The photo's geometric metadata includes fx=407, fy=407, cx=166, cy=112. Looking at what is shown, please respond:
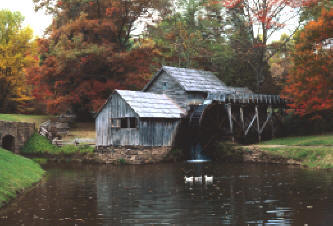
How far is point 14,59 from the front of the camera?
41.4 m

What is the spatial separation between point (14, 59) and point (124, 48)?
36.9 ft

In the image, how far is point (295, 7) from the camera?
111 feet

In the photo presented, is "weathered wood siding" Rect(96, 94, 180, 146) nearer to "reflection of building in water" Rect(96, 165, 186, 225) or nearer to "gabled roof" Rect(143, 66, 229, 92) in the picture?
A: "gabled roof" Rect(143, 66, 229, 92)

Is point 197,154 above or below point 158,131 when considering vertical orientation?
below

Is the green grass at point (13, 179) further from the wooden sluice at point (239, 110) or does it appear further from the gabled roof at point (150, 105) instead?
the wooden sluice at point (239, 110)

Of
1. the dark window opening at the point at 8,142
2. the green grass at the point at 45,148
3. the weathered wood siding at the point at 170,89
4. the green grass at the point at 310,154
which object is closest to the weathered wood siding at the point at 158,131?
the weathered wood siding at the point at 170,89

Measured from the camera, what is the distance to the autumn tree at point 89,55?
3684 centimetres

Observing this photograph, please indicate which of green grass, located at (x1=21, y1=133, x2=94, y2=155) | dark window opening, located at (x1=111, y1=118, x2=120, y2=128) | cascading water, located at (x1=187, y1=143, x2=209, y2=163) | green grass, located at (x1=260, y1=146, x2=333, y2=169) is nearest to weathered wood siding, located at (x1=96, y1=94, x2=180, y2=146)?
dark window opening, located at (x1=111, y1=118, x2=120, y2=128)

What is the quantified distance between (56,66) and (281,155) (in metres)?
23.0

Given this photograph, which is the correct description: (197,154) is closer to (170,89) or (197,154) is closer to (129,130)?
(129,130)

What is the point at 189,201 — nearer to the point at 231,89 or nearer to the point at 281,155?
the point at 281,155

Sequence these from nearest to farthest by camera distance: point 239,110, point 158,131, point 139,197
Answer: point 139,197
point 158,131
point 239,110

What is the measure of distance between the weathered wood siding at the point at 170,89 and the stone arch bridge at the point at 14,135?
1089cm

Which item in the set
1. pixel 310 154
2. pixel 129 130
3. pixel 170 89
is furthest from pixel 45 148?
pixel 310 154
